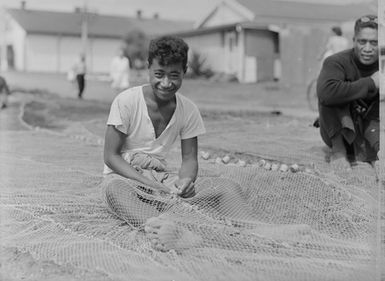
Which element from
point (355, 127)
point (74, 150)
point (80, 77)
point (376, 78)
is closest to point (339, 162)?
point (355, 127)

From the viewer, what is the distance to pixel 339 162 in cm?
501

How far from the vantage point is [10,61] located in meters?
47.1

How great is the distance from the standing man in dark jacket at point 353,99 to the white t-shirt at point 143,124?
1750mm

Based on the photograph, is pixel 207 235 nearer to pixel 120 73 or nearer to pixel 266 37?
pixel 120 73

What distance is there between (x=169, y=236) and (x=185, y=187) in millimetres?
557

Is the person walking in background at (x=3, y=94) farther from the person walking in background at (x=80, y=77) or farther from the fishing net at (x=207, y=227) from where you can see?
the fishing net at (x=207, y=227)

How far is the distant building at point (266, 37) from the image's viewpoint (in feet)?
73.6

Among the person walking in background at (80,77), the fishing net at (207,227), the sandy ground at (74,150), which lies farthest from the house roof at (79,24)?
the fishing net at (207,227)

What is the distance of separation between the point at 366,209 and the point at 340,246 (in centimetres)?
85

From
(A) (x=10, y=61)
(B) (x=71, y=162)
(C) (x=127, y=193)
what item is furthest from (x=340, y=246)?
(A) (x=10, y=61)

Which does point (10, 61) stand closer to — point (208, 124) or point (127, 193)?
point (208, 124)

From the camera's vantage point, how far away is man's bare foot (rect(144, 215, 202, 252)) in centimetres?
280

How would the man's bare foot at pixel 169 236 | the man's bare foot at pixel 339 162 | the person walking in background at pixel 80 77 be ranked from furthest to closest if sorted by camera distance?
the person walking in background at pixel 80 77 → the man's bare foot at pixel 339 162 → the man's bare foot at pixel 169 236

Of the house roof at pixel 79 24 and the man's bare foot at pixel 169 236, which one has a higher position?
the house roof at pixel 79 24
